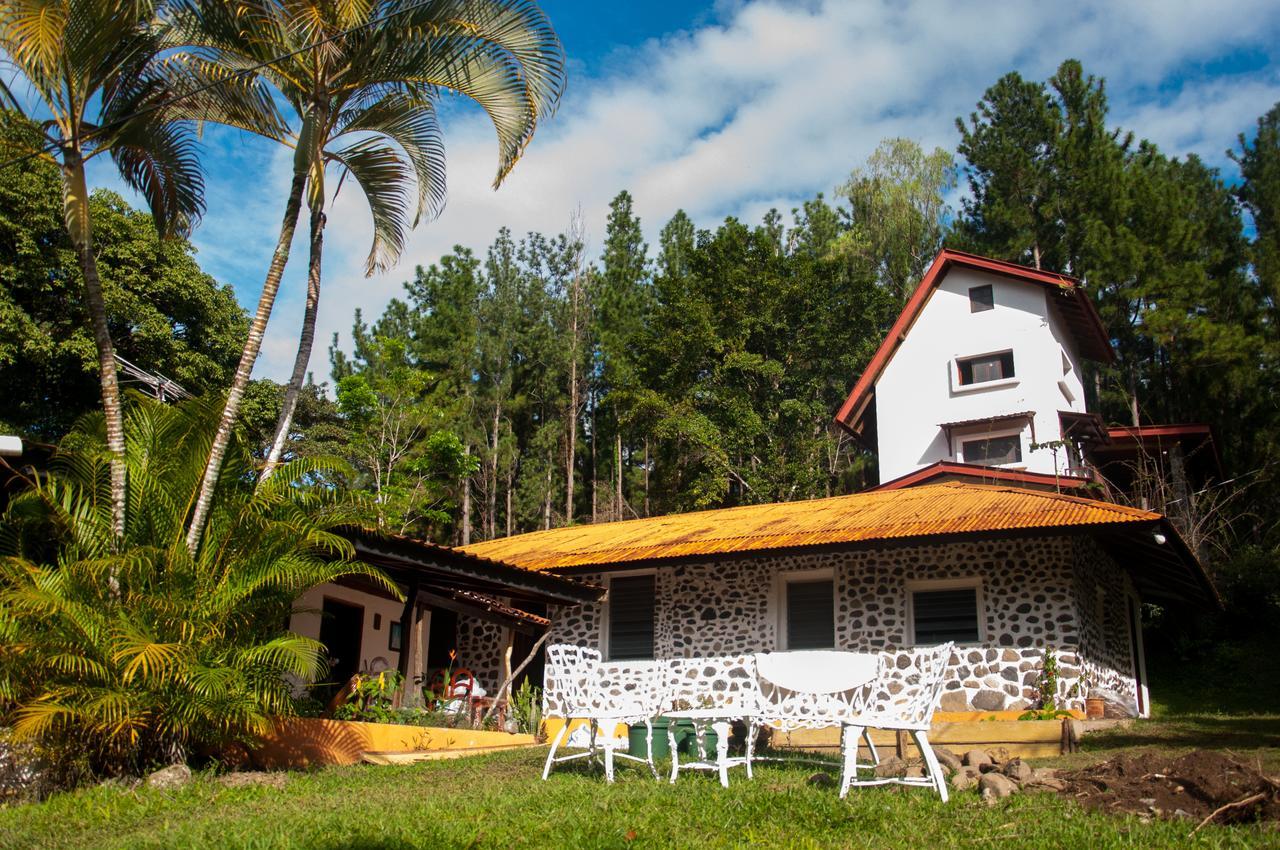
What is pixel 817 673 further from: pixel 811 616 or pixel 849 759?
pixel 811 616

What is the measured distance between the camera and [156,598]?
7.38 m

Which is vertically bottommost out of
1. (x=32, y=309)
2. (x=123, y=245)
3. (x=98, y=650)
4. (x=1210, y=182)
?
(x=98, y=650)

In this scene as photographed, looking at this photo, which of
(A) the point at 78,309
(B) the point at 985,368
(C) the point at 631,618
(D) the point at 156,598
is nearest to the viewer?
(D) the point at 156,598

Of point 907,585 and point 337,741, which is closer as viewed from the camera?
point 337,741

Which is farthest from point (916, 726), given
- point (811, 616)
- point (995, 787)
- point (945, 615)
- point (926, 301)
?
point (926, 301)

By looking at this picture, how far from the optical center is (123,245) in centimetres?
2212

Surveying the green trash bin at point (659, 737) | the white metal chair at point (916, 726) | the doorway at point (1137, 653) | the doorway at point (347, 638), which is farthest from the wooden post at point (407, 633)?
the doorway at point (1137, 653)

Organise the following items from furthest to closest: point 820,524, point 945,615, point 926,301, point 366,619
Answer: point 926,301
point 366,619
point 820,524
point 945,615

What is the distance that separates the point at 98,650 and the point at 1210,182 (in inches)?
1307

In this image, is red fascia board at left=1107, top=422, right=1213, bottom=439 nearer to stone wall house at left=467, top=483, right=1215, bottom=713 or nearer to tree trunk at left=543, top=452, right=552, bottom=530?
stone wall house at left=467, top=483, right=1215, bottom=713

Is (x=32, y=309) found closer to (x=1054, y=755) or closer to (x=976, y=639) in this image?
(x=976, y=639)

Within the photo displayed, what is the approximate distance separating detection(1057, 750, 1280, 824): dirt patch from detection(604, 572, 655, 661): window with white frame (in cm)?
858

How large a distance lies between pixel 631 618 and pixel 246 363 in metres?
7.88

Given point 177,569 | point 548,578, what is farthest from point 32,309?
point 177,569
